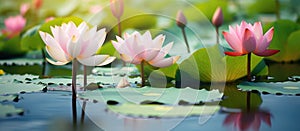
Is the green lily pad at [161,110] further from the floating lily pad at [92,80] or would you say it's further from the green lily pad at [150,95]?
the floating lily pad at [92,80]

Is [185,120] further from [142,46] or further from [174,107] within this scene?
[142,46]

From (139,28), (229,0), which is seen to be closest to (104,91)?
(139,28)

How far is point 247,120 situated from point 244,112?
0.07 meters

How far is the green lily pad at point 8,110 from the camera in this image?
111 centimetres

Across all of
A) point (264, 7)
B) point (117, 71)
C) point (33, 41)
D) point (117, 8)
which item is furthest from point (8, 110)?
point (264, 7)

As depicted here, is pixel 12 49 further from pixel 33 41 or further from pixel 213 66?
pixel 213 66

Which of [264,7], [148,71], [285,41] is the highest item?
[264,7]

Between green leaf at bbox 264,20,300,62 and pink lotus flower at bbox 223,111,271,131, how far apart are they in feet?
2.63

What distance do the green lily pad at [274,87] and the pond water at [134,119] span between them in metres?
0.04

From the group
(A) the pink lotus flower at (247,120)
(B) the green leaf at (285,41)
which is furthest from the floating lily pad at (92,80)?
(B) the green leaf at (285,41)

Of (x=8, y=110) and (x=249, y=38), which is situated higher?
(x=249, y=38)

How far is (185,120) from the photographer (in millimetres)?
1077

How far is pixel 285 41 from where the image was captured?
194 centimetres

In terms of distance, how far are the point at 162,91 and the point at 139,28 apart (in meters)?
1.66
